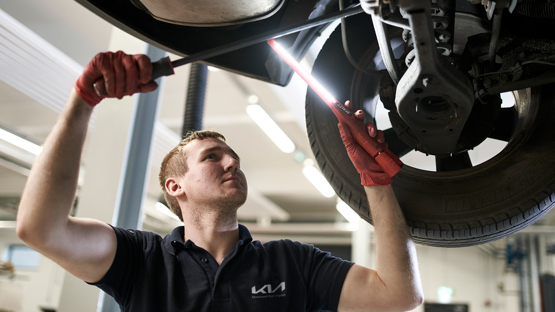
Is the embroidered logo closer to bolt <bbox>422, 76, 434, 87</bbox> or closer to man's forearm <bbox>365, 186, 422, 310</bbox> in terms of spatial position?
man's forearm <bbox>365, 186, 422, 310</bbox>

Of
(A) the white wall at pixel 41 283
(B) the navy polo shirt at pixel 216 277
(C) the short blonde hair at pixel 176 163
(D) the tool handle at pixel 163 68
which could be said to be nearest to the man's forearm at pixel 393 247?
(B) the navy polo shirt at pixel 216 277

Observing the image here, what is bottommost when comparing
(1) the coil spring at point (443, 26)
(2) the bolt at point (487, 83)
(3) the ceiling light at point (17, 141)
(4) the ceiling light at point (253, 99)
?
(2) the bolt at point (487, 83)

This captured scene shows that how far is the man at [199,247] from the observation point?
100 cm

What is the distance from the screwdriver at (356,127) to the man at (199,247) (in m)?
0.02

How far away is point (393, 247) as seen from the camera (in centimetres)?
119

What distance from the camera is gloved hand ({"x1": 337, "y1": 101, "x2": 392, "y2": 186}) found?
1172 mm

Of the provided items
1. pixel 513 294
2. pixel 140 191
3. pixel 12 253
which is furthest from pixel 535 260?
pixel 12 253

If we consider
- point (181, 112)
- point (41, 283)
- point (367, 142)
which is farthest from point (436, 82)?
point (41, 283)

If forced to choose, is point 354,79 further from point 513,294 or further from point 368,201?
point 513,294

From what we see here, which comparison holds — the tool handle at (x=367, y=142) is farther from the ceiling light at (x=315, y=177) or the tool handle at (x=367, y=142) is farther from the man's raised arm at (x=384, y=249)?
the ceiling light at (x=315, y=177)

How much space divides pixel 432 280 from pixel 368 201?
9422 millimetres

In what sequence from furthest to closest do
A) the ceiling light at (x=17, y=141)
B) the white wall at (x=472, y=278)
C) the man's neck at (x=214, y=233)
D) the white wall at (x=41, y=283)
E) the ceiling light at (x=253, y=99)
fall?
the white wall at (x=41, y=283), the white wall at (x=472, y=278), the ceiling light at (x=17, y=141), the ceiling light at (x=253, y=99), the man's neck at (x=214, y=233)

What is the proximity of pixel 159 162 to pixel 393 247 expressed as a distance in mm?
4536

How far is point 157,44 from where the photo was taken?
1236 millimetres
